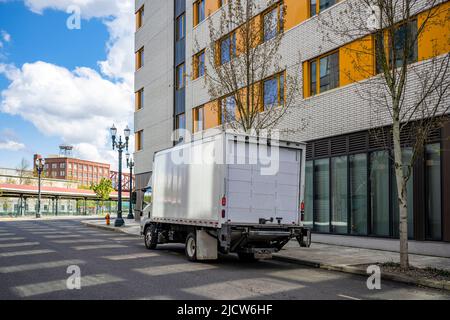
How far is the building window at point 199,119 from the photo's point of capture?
89.9 feet

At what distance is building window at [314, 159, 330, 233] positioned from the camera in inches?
711

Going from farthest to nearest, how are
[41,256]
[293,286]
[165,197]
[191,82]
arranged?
[191,82] → [165,197] → [41,256] → [293,286]

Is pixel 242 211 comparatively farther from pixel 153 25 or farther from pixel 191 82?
pixel 153 25

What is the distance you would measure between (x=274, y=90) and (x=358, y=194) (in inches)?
262

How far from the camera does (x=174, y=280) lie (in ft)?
31.0

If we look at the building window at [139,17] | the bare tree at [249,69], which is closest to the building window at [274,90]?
the bare tree at [249,69]

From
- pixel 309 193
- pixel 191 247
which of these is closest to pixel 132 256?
pixel 191 247

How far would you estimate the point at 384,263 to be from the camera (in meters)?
11.5

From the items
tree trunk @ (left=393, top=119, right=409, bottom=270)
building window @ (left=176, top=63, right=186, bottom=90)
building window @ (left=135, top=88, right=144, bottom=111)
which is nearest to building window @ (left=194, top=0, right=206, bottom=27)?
building window @ (left=176, top=63, right=186, bottom=90)

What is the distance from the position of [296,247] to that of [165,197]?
5104 millimetres

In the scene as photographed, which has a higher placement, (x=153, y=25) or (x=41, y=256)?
(x=153, y=25)

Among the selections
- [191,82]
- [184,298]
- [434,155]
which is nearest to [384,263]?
[434,155]

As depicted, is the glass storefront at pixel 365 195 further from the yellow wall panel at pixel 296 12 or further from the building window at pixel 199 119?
the building window at pixel 199 119

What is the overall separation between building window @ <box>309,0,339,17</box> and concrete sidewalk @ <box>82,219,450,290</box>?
9.38 meters
